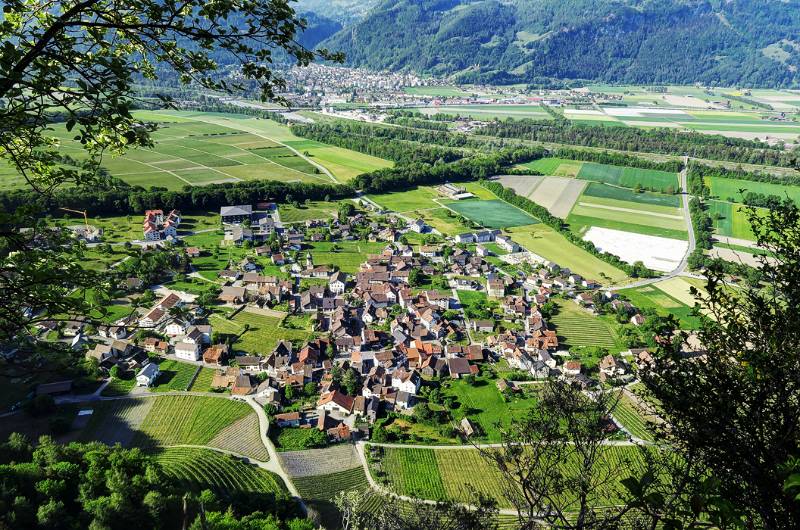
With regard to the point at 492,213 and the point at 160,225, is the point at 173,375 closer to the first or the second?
the point at 160,225

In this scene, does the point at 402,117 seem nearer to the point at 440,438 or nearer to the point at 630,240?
the point at 630,240

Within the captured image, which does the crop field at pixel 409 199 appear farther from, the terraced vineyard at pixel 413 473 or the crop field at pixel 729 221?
the terraced vineyard at pixel 413 473

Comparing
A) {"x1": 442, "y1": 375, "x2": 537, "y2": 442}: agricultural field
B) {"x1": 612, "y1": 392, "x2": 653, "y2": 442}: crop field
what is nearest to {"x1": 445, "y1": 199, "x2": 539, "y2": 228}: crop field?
{"x1": 442, "y1": 375, "x2": 537, "y2": 442}: agricultural field

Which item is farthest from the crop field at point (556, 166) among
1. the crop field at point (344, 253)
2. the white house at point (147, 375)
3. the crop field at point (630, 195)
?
the white house at point (147, 375)

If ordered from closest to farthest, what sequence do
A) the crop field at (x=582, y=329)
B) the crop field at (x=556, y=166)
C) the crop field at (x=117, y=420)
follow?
the crop field at (x=117, y=420), the crop field at (x=582, y=329), the crop field at (x=556, y=166)

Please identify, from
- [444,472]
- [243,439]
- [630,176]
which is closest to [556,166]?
[630,176]

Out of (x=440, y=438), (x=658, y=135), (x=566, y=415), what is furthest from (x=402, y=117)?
(x=566, y=415)
